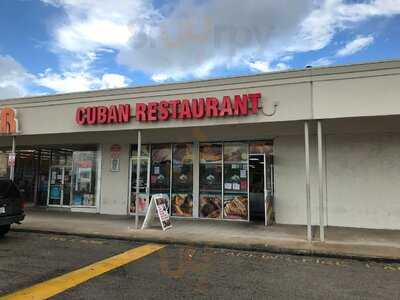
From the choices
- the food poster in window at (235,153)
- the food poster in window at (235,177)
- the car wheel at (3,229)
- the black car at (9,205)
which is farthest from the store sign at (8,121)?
the food poster in window at (235,177)

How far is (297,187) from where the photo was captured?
41.0ft

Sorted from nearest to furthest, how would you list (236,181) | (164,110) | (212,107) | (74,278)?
(74,278)
(212,107)
(164,110)
(236,181)

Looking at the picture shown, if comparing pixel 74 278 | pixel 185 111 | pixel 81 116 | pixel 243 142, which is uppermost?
pixel 81 116

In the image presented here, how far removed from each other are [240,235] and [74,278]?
5.15 metres

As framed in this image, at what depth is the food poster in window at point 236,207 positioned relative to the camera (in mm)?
13148

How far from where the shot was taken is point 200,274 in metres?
6.65

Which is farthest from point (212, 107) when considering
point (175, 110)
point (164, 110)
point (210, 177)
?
point (210, 177)

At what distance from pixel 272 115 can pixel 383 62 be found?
309 centimetres

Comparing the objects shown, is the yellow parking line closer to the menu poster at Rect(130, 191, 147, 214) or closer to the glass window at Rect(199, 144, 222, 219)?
the glass window at Rect(199, 144, 222, 219)

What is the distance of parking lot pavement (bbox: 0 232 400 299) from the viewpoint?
564 centimetres

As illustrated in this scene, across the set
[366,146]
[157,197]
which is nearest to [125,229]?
[157,197]

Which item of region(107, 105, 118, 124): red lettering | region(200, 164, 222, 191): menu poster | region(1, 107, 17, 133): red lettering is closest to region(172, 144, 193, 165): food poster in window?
region(200, 164, 222, 191): menu poster

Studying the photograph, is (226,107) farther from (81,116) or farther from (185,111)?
(81,116)

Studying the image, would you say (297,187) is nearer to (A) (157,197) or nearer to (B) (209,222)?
(B) (209,222)
